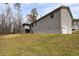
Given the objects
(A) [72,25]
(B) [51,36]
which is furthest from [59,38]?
(A) [72,25]

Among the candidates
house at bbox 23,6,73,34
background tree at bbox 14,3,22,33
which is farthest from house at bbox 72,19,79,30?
background tree at bbox 14,3,22,33

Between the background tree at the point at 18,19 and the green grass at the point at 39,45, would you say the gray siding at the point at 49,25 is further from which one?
the background tree at the point at 18,19

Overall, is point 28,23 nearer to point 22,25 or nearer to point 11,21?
point 22,25

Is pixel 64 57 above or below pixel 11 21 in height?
below

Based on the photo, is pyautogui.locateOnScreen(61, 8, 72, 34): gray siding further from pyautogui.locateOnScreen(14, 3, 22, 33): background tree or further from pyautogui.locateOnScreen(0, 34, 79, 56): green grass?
pyautogui.locateOnScreen(14, 3, 22, 33): background tree

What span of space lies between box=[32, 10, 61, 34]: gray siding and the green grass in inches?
2.2

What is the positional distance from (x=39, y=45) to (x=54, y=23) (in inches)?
11.8

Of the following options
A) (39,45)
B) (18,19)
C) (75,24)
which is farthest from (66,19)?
(18,19)

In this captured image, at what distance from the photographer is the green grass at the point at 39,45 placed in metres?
1.87

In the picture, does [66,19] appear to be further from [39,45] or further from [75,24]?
[39,45]

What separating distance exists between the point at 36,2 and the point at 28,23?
0.26 meters

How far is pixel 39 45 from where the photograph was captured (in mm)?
1893

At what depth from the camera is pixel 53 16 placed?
192 centimetres

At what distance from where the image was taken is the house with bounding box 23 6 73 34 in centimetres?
190
